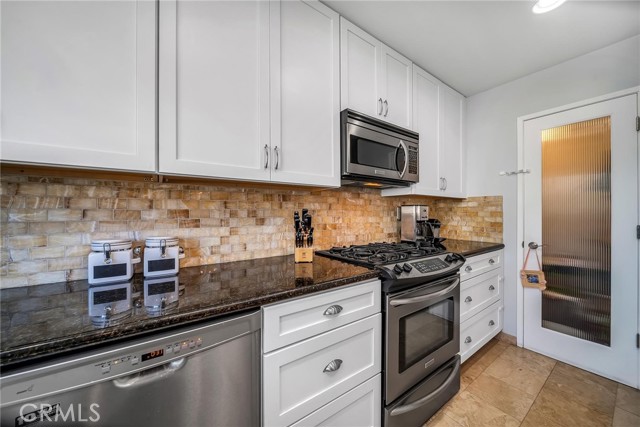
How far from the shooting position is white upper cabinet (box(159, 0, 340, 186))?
1028 mm

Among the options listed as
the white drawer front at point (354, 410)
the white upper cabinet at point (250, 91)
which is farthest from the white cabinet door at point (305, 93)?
the white drawer front at point (354, 410)

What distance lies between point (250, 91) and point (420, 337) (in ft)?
5.38

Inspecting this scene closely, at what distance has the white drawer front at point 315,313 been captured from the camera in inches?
36.4

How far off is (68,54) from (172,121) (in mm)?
339

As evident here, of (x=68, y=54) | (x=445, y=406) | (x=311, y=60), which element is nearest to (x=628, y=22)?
(x=311, y=60)

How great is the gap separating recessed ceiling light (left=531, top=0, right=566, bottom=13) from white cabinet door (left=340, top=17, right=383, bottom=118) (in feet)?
2.91

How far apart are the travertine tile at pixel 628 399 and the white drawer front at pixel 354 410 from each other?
1.69 meters

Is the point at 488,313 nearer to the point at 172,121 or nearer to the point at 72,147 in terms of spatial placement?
the point at 172,121

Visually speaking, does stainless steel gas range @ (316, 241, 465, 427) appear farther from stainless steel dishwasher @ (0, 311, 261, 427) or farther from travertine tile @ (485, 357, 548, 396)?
stainless steel dishwasher @ (0, 311, 261, 427)

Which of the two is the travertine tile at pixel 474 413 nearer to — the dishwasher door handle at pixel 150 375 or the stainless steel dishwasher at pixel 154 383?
the stainless steel dishwasher at pixel 154 383

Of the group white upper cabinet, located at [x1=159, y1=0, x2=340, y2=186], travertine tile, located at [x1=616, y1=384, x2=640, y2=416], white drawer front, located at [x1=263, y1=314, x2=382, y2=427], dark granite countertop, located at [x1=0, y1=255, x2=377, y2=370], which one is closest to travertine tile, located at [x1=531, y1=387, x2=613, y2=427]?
travertine tile, located at [x1=616, y1=384, x2=640, y2=416]

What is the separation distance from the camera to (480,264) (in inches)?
81.9

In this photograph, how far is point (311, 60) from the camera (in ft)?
4.65

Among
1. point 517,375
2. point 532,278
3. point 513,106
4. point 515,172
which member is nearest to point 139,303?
point 517,375
